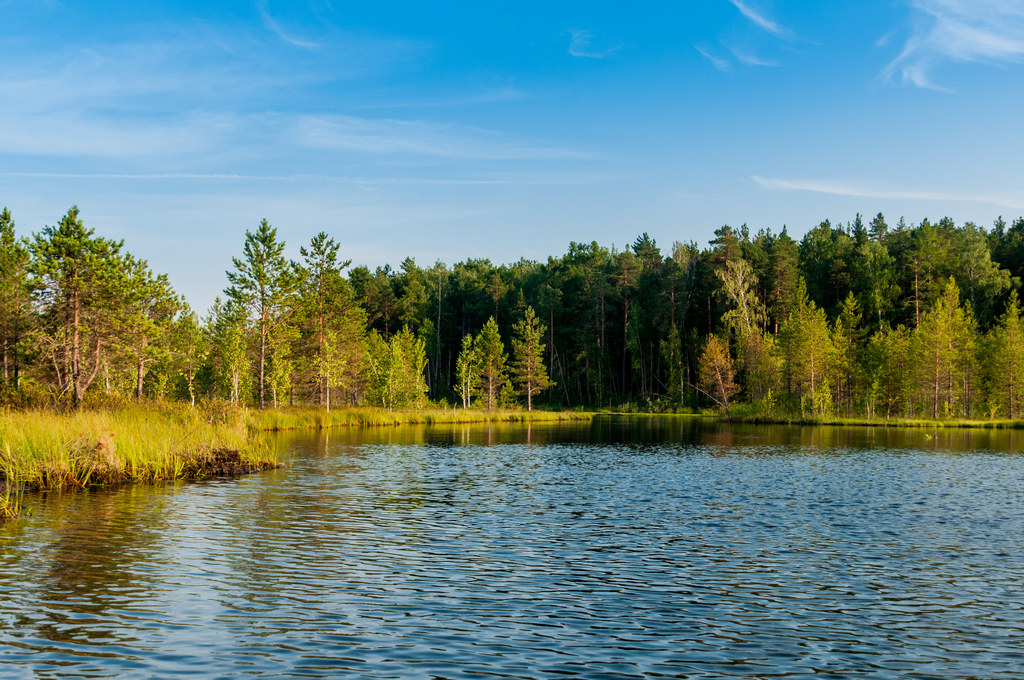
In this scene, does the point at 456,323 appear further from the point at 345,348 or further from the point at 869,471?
the point at 869,471

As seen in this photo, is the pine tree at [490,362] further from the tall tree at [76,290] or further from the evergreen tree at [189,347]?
the tall tree at [76,290]

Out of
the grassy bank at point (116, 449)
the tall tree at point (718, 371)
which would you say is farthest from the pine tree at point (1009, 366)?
the grassy bank at point (116, 449)

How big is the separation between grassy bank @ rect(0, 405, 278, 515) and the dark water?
1408 mm

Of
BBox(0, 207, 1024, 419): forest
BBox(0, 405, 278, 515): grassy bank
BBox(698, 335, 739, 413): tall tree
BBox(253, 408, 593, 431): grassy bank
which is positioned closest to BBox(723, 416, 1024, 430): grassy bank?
BBox(0, 207, 1024, 419): forest

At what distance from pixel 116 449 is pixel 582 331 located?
328ft

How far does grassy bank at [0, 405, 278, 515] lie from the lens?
69.2ft

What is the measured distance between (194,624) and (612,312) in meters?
114

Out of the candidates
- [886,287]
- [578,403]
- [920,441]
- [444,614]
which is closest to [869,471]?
[920,441]

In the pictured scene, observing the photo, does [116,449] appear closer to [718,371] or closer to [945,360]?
[718,371]

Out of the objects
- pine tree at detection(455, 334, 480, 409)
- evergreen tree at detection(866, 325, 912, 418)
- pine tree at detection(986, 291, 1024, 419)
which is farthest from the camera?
pine tree at detection(455, 334, 480, 409)

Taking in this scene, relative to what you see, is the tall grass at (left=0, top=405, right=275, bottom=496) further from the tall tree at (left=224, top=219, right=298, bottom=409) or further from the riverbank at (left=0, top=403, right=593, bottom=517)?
the tall tree at (left=224, top=219, right=298, bottom=409)

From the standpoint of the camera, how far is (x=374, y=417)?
6556cm

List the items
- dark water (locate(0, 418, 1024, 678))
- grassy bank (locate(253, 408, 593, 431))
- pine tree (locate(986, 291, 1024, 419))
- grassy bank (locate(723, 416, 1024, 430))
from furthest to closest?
pine tree (locate(986, 291, 1024, 419)), grassy bank (locate(723, 416, 1024, 430)), grassy bank (locate(253, 408, 593, 431)), dark water (locate(0, 418, 1024, 678))

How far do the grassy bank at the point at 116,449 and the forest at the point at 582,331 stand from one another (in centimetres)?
810
